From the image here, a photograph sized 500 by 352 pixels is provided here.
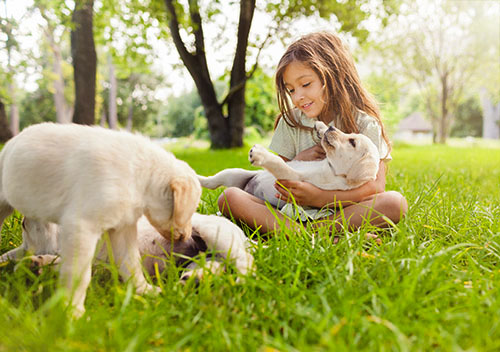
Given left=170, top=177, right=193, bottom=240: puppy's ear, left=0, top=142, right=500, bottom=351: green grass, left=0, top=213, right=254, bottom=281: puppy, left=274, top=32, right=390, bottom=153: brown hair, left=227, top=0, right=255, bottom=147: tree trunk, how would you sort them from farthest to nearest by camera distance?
left=227, top=0, right=255, bottom=147: tree trunk
left=274, top=32, right=390, bottom=153: brown hair
left=0, top=213, right=254, bottom=281: puppy
left=170, top=177, right=193, bottom=240: puppy's ear
left=0, top=142, right=500, bottom=351: green grass

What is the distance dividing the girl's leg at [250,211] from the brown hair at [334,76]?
91cm

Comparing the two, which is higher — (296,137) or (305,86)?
(305,86)

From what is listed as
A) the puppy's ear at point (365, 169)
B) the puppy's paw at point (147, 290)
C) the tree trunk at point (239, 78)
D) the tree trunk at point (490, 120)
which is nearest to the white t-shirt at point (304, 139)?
the puppy's ear at point (365, 169)

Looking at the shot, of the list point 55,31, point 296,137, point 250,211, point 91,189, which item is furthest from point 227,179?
point 55,31

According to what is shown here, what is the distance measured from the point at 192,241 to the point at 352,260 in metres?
0.93

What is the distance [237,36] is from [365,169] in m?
8.54

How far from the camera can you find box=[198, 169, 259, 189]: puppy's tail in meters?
3.19

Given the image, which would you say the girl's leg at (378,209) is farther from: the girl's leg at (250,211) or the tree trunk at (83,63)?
the tree trunk at (83,63)

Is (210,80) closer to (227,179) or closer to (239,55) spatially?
(239,55)

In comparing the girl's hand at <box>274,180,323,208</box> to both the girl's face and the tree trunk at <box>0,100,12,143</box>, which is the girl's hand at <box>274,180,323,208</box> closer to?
the girl's face

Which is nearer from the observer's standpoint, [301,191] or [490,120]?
[301,191]

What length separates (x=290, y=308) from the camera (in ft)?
5.11

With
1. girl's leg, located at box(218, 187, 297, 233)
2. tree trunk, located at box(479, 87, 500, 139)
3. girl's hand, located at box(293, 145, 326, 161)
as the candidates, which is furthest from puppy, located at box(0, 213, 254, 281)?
tree trunk, located at box(479, 87, 500, 139)

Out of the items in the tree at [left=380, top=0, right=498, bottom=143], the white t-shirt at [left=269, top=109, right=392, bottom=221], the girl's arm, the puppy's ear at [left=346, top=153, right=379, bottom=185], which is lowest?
the girl's arm
